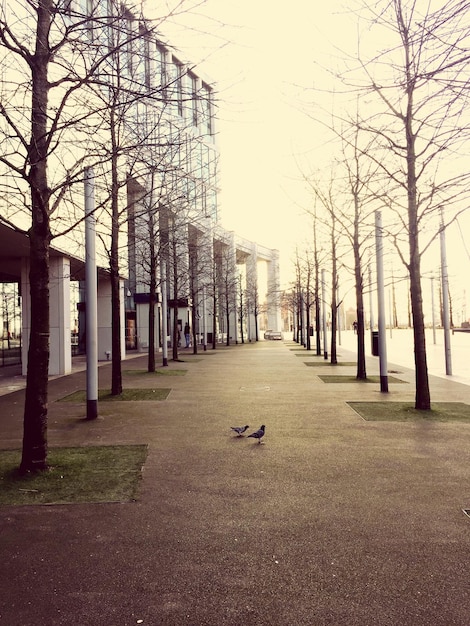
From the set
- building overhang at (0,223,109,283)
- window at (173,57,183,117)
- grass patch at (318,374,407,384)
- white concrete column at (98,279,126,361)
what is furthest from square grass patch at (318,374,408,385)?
white concrete column at (98,279,126,361)

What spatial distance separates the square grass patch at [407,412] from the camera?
9.19 m

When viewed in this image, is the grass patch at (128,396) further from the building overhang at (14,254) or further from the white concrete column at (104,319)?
the white concrete column at (104,319)

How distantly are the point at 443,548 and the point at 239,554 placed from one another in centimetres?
160

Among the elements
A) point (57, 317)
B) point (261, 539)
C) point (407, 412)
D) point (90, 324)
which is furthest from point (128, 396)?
point (261, 539)

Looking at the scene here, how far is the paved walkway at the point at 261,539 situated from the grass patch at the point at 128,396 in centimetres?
400

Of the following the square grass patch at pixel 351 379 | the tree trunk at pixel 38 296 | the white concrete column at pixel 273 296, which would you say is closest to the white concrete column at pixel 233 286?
the white concrete column at pixel 273 296

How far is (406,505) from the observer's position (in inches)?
192

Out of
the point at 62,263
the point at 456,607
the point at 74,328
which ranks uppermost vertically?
the point at 62,263

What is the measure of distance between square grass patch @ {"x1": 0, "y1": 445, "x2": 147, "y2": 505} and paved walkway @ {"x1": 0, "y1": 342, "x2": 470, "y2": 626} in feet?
0.75

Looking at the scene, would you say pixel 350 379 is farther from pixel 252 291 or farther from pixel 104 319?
pixel 252 291

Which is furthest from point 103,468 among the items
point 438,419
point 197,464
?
point 438,419

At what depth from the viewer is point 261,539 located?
13.7 ft

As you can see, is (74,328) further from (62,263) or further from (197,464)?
(197,464)

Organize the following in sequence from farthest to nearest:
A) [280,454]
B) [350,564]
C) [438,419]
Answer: [438,419]
[280,454]
[350,564]
